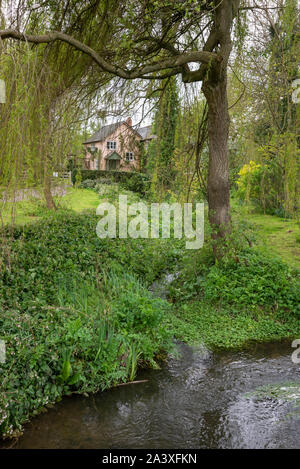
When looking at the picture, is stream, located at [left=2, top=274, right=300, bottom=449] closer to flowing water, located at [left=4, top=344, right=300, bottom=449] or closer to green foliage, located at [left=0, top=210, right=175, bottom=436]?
flowing water, located at [left=4, top=344, right=300, bottom=449]

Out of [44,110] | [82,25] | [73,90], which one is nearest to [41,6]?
[82,25]

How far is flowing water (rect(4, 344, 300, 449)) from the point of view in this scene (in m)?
2.96

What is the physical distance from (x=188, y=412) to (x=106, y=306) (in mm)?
1605

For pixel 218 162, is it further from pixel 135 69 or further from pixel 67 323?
pixel 67 323

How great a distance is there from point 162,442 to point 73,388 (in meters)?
1.01

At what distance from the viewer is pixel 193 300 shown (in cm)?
558

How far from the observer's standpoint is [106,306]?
4527 millimetres

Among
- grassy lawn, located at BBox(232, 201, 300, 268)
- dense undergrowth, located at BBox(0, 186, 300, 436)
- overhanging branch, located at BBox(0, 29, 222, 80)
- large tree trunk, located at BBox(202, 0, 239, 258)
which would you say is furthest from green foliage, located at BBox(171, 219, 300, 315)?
overhanging branch, located at BBox(0, 29, 222, 80)

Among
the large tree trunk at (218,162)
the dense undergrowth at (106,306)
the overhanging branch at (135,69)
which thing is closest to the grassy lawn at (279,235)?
the dense undergrowth at (106,306)

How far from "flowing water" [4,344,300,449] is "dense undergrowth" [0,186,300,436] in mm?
189

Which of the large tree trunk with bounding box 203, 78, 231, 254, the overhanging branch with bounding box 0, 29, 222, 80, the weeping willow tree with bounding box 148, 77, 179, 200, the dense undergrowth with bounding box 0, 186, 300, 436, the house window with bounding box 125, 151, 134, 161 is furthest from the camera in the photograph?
the house window with bounding box 125, 151, 134, 161

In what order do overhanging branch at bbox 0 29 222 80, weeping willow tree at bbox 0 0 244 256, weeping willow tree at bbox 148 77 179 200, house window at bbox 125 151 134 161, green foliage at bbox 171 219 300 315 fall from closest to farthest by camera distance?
overhanging branch at bbox 0 29 222 80 < weeping willow tree at bbox 0 0 244 256 < green foliage at bbox 171 219 300 315 < weeping willow tree at bbox 148 77 179 200 < house window at bbox 125 151 134 161

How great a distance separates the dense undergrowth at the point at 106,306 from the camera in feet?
11.1

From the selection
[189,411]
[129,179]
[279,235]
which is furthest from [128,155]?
[189,411]
